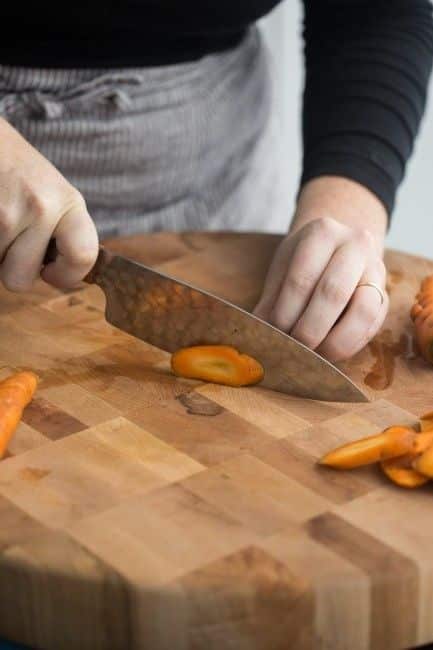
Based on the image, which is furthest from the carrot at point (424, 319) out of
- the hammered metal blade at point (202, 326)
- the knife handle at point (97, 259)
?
the knife handle at point (97, 259)

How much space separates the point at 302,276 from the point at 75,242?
0.84 ft

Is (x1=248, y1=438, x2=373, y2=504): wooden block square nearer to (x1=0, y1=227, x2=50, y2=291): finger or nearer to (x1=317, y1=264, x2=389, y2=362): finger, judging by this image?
(x1=317, y1=264, x2=389, y2=362): finger

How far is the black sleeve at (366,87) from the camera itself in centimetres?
142

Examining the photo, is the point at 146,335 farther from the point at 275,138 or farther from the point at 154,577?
the point at 275,138

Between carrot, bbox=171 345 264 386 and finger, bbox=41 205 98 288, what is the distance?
14cm

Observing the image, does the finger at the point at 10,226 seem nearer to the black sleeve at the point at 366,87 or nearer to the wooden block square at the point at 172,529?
the wooden block square at the point at 172,529

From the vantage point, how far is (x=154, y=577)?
0.83m

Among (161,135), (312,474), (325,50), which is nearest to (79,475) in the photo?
(312,474)

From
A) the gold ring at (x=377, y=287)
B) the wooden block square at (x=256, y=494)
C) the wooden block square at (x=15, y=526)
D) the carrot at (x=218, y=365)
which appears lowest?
the wooden block square at (x=15, y=526)

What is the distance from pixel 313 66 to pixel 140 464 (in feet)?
2.60

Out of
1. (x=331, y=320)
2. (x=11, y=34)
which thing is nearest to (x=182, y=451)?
(x=331, y=320)

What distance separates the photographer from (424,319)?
1.20m

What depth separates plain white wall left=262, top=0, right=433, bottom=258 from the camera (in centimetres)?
271

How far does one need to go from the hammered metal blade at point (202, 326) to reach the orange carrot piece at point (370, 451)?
13 centimetres
